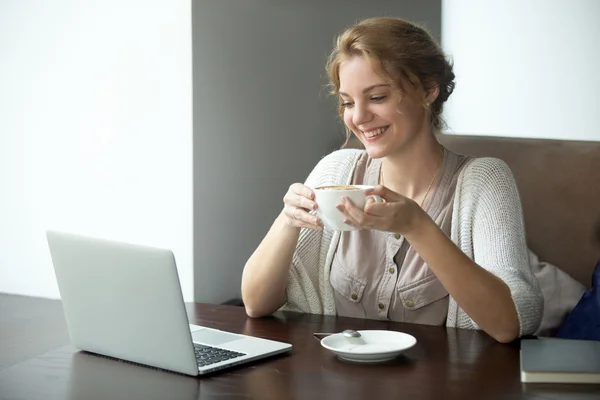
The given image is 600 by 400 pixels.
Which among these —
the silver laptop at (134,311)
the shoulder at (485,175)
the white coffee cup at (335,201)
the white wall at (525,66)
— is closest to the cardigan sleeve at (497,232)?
the shoulder at (485,175)

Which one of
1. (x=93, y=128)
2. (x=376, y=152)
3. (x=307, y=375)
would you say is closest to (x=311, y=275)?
(x=376, y=152)

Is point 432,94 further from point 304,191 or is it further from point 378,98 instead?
point 304,191

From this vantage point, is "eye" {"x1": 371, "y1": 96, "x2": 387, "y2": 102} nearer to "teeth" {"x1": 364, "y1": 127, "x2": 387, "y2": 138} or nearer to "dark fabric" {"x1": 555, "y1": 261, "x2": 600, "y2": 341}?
"teeth" {"x1": 364, "y1": 127, "x2": 387, "y2": 138}

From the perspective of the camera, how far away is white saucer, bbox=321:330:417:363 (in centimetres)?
125

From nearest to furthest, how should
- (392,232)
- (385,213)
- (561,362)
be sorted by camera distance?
(561,362), (385,213), (392,232)

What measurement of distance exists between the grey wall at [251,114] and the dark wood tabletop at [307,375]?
1.00 metres

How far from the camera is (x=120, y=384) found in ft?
3.90

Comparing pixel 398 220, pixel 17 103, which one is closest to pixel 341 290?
pixel 398 220

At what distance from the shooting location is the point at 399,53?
1.75 m

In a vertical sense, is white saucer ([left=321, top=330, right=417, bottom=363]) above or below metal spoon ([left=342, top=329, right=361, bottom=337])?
below

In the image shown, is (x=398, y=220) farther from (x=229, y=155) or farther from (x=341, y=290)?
(x=229, y=155)

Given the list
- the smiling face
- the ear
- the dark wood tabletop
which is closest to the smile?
the smiling face

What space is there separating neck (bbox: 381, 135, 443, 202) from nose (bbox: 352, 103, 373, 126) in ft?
0.46

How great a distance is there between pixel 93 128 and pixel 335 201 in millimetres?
1363
